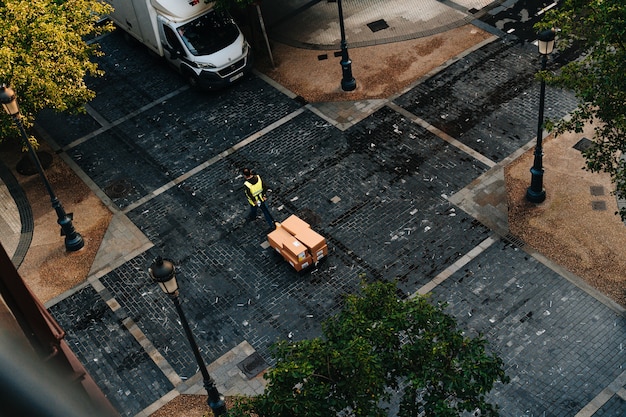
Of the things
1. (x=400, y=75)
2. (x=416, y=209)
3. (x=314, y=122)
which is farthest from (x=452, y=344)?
(x=400, y=75)

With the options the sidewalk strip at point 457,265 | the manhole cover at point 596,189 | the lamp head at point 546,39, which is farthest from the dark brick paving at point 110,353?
the manhole cover at point 596,189

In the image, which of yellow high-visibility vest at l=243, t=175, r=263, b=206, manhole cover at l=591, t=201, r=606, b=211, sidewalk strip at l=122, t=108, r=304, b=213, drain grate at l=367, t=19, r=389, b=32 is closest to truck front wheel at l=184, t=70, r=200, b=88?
sidewalk strip at l=122, t=108, r=304, b=213

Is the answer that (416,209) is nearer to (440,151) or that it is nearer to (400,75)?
(440,151)

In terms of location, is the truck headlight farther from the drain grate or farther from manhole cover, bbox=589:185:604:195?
manhole cover, bbox=589:185:604:195

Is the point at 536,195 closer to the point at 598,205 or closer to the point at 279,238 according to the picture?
the point at 598,205

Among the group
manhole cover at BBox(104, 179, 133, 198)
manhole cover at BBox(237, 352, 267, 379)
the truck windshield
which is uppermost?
the truck windshield

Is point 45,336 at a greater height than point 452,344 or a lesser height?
greater

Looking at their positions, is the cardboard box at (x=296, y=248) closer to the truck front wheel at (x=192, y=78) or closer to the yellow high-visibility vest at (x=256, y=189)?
the yellow high-visibility vest at (x=256, y=189)
